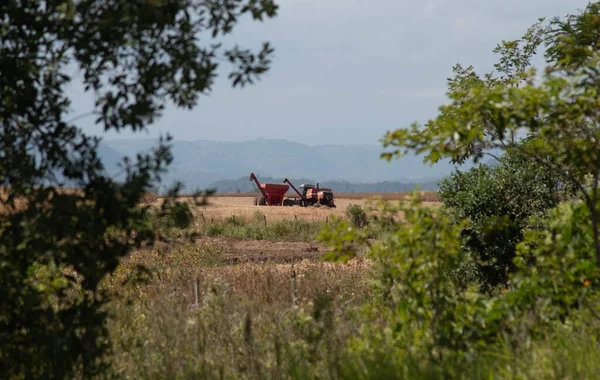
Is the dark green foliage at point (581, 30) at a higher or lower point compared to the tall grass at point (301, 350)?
higher

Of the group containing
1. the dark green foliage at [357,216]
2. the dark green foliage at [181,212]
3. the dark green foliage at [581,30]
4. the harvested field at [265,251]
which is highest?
the dark green foliage at [581,30]

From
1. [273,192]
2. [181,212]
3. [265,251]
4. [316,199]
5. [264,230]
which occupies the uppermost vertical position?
[273,192]

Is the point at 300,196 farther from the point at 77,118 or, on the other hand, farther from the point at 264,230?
the point at 77,118

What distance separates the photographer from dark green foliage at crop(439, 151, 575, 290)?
11.3 meters

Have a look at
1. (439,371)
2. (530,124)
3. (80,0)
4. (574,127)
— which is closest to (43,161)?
(80,0)

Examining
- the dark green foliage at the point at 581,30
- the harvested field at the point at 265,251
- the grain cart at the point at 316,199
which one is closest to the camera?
the dark green foliage at the point at 581,30

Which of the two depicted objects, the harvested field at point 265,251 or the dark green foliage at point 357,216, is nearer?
the harvested field at point 265,251

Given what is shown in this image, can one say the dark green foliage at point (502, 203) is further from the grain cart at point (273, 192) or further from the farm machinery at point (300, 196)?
the grain cart at point (273, 192)

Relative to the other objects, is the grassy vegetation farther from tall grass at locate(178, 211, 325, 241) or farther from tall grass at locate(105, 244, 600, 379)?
tall grass at locate(105, 244, 600, 379)

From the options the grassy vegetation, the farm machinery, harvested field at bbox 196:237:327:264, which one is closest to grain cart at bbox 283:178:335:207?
the farm machinery

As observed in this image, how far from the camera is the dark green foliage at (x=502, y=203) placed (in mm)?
11320

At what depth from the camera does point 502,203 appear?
11.6 m

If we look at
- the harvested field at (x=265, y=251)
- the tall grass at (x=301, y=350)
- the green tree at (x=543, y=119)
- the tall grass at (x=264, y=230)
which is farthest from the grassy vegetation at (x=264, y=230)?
the green tree at (x=543, y=119)

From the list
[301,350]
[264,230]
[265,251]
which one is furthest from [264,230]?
[301,350]
